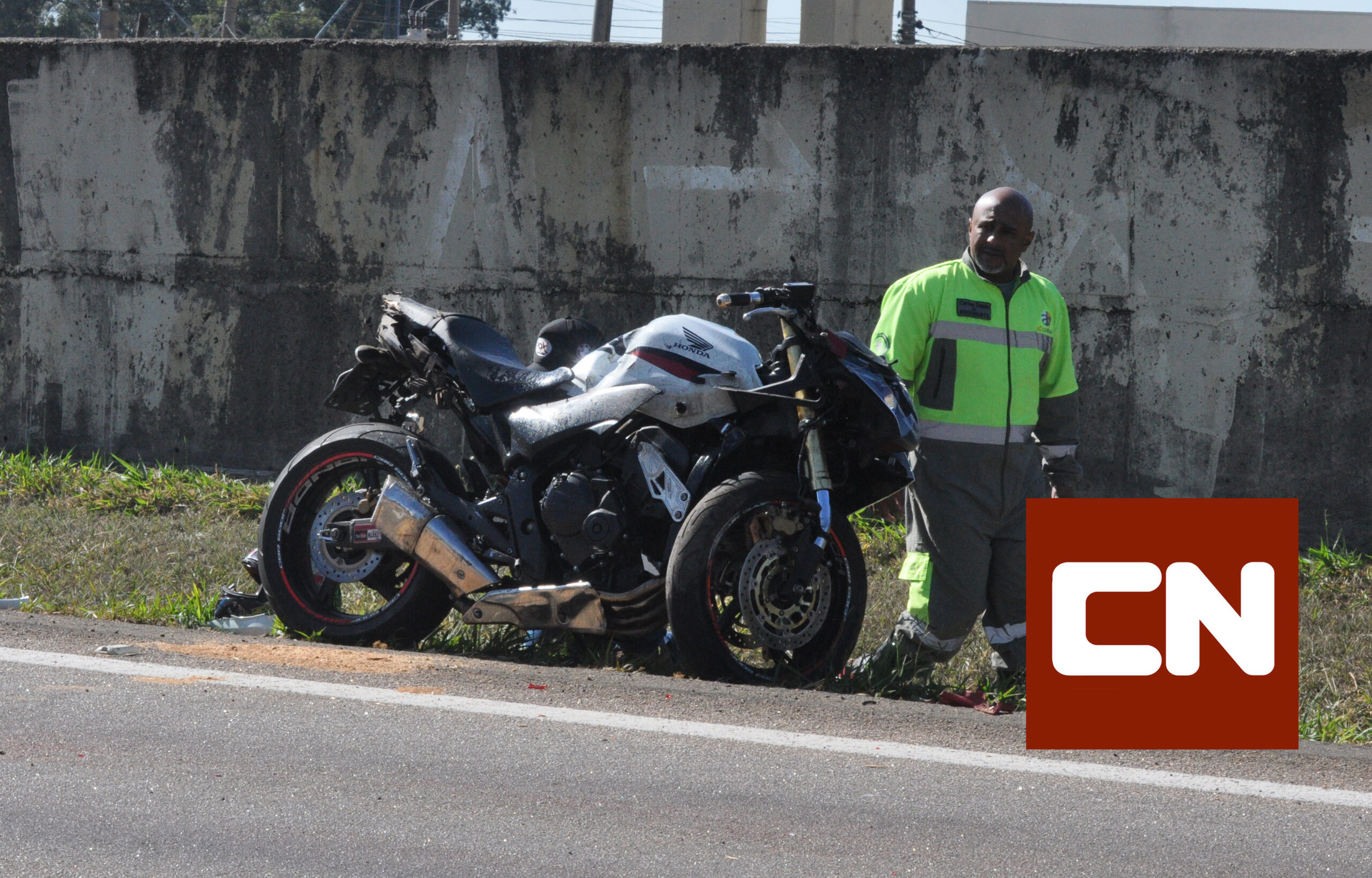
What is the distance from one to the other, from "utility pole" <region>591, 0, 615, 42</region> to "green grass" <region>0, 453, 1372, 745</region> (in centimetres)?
1822

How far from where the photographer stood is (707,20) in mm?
14844

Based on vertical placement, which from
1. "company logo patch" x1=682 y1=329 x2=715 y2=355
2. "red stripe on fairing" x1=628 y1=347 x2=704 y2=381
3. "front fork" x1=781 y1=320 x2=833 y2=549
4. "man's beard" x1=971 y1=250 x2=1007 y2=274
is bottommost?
"front fork" x1=781 y1=320 x2=833 y2=549

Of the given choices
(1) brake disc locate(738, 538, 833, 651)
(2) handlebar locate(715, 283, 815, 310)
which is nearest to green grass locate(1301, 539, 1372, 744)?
(1) brake disc locate(738, 538, 833, 651)

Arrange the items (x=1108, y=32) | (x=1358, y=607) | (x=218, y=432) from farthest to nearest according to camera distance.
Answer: (x=1108, y=32) < (x=218, y=432) < (x=1358, y=607)

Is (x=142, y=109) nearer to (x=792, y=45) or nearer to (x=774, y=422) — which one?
(x=792, y=45)

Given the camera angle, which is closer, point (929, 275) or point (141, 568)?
point (929, 275)

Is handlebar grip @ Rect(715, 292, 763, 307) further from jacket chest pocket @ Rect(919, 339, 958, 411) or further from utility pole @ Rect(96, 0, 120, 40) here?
utility pole @ Rect(96, 0, 120, 40)

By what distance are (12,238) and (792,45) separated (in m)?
4.85

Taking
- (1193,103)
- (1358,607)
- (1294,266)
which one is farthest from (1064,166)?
(1358,607)

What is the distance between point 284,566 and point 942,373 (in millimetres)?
2535

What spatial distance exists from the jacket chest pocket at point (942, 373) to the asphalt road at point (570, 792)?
1040 mm

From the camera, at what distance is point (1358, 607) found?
679 centimetres

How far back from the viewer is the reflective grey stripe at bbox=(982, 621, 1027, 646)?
216 inches

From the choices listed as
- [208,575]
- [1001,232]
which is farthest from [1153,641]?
[208,575]
